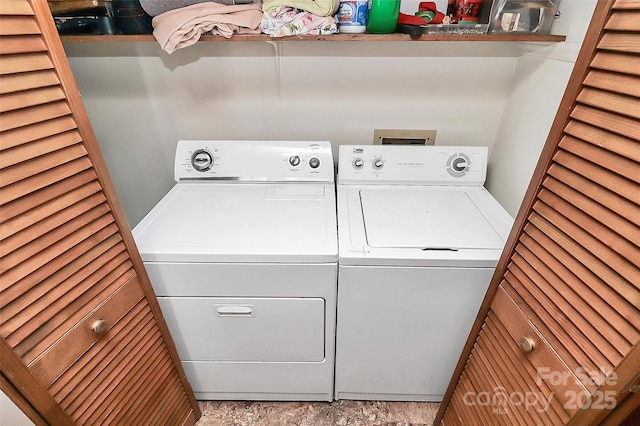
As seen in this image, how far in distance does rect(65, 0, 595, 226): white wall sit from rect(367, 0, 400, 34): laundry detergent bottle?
262 mm

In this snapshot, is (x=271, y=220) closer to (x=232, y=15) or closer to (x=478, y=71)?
(x=232, y=15)

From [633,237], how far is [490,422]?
2.56 feet

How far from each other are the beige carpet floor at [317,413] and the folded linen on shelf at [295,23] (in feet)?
5.40

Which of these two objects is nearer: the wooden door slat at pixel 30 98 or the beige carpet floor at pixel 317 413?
the wooden door slat at pixel 30 98

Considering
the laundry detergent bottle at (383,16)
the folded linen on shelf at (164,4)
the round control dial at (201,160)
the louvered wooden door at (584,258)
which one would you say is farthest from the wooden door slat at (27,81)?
the louvered wooden door at (584,258)

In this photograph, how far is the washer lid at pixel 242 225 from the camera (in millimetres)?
1131

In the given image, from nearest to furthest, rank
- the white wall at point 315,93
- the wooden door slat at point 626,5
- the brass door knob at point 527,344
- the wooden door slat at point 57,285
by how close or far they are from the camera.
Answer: the wooden door slat at point 626,5, the wooden door slat at point 57,285, the brass door knob at point 527,344, the white wall at point 315,93

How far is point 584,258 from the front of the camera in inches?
29.1

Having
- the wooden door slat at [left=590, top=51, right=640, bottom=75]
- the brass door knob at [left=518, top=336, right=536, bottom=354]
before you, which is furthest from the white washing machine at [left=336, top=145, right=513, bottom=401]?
the wooden door slat at [left=590, top=51, right=640, bottom=75]

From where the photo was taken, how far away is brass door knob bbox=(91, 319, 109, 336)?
2.99ft

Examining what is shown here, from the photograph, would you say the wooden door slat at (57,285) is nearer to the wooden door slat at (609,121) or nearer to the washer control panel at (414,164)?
the washer control panel at (414,164)

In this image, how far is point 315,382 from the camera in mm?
1485

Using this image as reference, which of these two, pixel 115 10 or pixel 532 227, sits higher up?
pixel 115 10

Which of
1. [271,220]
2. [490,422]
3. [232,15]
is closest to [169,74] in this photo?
[232,15]
